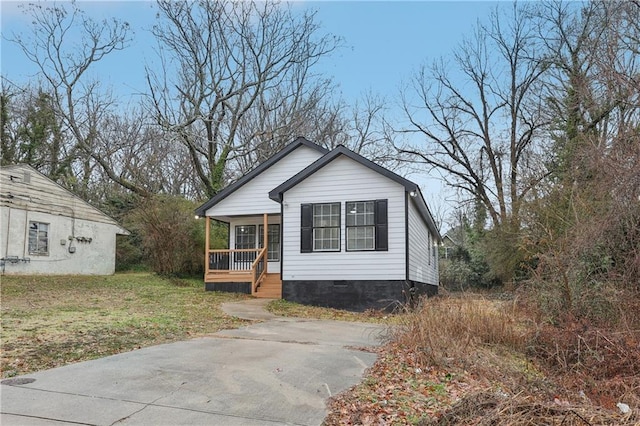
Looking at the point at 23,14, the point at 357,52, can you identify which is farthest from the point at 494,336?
the point at 23,14

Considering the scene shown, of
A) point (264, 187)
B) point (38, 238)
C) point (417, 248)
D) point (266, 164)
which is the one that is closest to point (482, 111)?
point (417, 248)

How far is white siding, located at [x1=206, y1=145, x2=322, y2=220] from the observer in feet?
54.4

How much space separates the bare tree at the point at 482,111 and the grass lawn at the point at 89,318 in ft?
55.9

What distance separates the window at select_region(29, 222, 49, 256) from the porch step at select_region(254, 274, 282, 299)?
9034 millimetres

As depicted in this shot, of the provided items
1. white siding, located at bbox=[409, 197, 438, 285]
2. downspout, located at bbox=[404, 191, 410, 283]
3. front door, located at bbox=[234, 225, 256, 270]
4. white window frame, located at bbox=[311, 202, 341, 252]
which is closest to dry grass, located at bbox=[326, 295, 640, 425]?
downspout, located at bbox=[404, 191, 410, 283]

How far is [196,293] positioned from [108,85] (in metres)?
17.5

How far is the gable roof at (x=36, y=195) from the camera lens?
56.3 feet

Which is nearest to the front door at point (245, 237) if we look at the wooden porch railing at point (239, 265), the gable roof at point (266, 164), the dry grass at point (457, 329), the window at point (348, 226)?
the wooden porch railing at point (239, 265)

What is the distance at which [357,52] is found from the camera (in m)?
26.1

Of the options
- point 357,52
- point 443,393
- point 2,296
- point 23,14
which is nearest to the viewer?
point 443,393

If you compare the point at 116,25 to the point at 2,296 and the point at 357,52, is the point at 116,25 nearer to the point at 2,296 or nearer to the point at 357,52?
the point at 357,52

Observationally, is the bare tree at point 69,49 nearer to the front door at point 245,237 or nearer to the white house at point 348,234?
the front door at point 245,237

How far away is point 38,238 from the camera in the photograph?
18.1 metres

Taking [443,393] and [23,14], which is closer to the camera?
[443,393]
